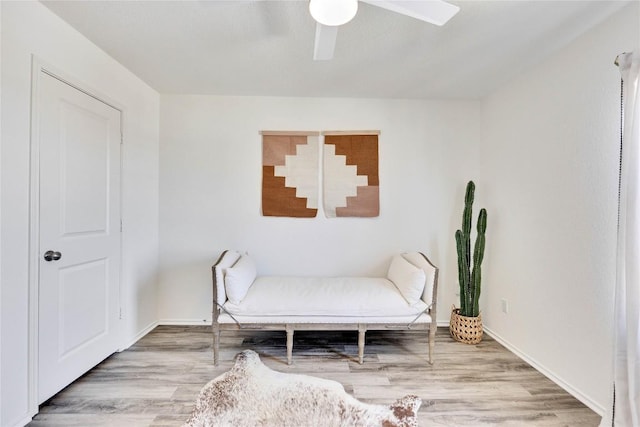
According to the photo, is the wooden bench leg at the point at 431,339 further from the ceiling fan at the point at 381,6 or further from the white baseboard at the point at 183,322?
the white baseboard at the point at 183,322

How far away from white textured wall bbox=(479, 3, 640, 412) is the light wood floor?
0.98ft

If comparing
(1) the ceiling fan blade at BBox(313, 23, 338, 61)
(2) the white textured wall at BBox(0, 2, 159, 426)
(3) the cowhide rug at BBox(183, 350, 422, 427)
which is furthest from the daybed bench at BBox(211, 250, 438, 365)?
(1) the ceiling fan blade at BBox(313, 23, 338, 61)

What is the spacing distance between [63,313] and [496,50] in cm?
344

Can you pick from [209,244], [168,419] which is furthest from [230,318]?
[209,244]

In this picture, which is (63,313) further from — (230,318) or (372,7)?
(372,7)

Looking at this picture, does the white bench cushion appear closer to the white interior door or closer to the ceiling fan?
the white interior door

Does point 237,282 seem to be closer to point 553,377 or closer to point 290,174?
point 290,174

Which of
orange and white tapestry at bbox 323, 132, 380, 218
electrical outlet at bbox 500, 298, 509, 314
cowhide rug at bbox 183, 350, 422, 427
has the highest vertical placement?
orange and white tapestry at bbox 323, 132, 380, 218

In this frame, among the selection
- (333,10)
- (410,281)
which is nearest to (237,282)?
(410,281)

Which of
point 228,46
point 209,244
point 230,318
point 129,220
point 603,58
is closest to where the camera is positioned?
point 603,58

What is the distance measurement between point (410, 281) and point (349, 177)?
3.96 ft

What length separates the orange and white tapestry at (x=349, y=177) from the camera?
287 cm

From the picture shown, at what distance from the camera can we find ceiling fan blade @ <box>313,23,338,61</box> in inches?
54.0

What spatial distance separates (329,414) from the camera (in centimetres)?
149
